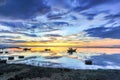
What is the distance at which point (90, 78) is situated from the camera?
24047 millimetres

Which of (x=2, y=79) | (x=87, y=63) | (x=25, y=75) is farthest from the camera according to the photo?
(x=87, y=63)

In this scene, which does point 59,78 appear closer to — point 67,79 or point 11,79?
point 67,79

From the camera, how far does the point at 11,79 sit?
23.8 m

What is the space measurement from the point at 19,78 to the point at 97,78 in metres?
9.37

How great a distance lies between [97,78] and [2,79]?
37.1ft

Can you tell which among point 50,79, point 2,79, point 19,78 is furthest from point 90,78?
point 2,79

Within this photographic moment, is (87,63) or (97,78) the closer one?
(97,78)

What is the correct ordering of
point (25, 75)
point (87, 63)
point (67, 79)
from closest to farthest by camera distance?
point (67, 79), point (25, 75), point (87, 63)

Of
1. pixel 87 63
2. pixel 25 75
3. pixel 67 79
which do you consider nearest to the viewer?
pixel 67 79

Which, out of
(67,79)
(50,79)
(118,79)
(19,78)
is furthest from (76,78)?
(19,78)

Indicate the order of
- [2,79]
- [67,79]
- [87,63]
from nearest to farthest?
[67,79], [2,79], [87,63]

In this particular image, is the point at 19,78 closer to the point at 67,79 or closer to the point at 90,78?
the point at 67,79

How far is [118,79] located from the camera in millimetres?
24109

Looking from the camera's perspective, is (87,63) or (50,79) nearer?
(50,79)
